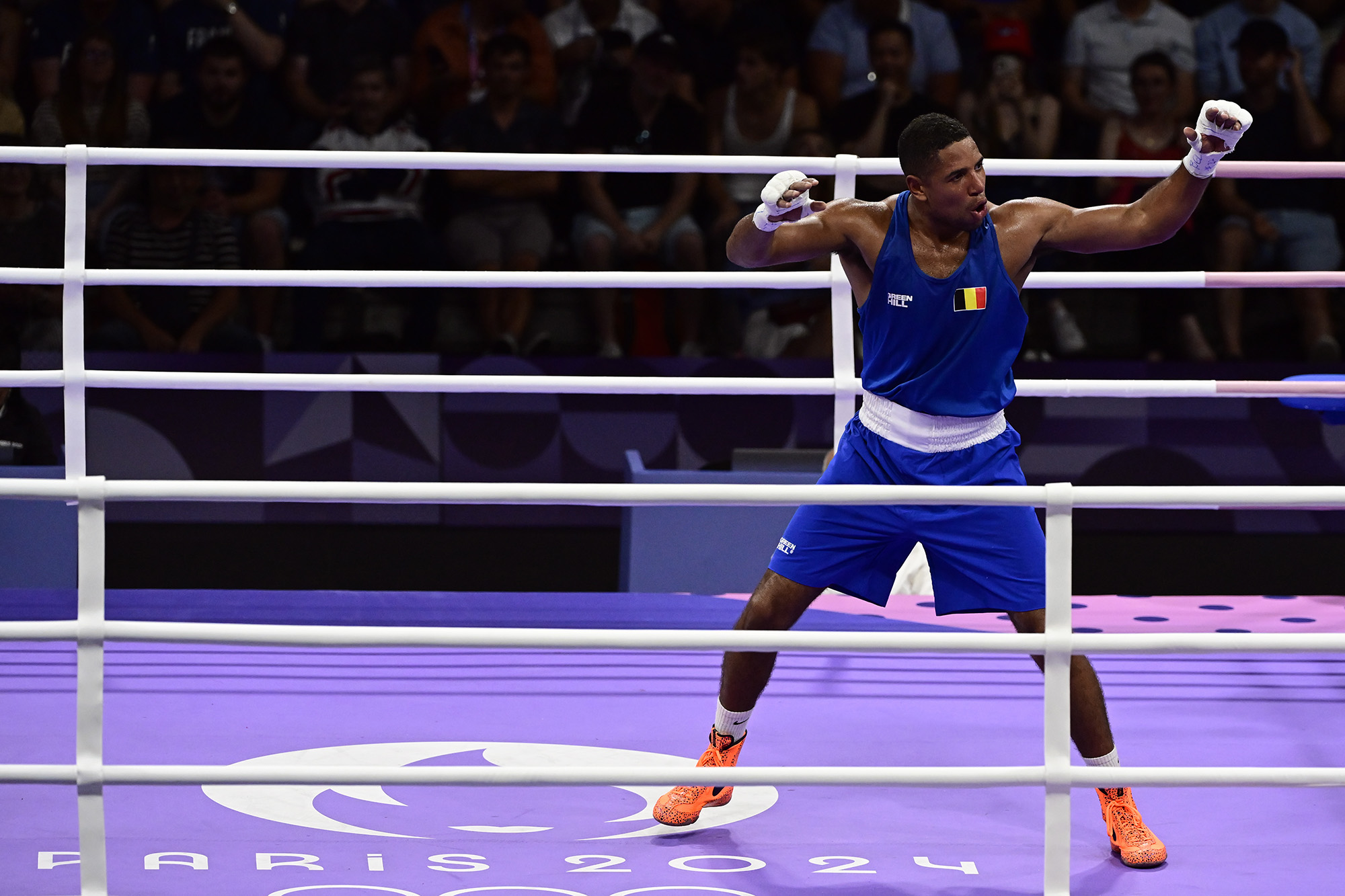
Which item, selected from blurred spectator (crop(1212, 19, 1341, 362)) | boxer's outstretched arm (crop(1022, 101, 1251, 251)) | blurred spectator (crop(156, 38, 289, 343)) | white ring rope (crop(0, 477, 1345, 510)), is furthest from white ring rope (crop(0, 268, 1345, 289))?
blurred spectator (crop(1212, 19, 1341, 362))

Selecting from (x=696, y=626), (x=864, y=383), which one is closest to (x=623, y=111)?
(x=696, y=626)

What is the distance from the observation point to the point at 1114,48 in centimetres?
611

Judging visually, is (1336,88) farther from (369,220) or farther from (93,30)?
(93,30)

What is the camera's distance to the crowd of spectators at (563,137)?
553cm

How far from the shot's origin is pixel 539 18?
237 inches

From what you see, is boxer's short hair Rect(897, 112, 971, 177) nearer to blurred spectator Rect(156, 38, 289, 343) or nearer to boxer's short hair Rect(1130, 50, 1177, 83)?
blurred spectator Rect(156, 38, 289, 343)

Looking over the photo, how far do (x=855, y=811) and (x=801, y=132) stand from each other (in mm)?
3653

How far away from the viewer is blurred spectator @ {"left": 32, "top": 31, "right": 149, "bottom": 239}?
568cm

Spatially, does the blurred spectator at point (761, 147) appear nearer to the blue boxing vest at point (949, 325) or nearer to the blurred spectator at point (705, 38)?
the blurred spectator at point (705, 38)

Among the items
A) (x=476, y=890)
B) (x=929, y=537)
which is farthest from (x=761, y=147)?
(x=476, y=890)

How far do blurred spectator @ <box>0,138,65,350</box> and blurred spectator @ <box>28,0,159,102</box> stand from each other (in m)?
0.41

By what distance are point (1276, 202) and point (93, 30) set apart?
4363 millimetres

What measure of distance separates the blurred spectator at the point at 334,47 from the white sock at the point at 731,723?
3707 millimetres

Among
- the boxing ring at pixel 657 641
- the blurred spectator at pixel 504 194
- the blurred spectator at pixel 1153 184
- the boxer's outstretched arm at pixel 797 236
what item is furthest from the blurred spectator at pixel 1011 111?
the boxing ring at pixel 657 641
